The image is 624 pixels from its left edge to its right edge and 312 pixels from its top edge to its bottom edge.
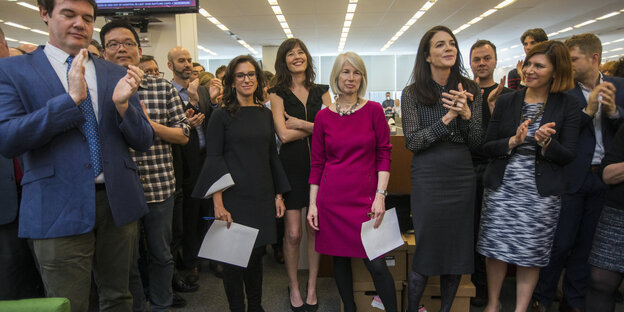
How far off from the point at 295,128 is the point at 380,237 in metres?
0.85

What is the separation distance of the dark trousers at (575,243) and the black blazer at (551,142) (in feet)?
1.33

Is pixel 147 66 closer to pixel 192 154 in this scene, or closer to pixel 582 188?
pixel 192 154

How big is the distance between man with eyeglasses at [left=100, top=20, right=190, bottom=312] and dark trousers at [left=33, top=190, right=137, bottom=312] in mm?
453

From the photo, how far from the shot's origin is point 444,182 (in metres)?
1.90

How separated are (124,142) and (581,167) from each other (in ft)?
8.22

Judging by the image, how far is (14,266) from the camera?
1.73 m

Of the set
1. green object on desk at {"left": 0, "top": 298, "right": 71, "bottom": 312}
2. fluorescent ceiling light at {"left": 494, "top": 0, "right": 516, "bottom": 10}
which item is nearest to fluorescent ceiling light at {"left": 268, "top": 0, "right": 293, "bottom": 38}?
fluorescent ceiling light at {"left": 494, "top": 0, "right": 516, "bottom": 10}

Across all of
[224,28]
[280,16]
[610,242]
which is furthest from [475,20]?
[610,242]

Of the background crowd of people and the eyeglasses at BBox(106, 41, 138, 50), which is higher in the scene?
the eyeglasses at BBox(106, 41, 138, 50)

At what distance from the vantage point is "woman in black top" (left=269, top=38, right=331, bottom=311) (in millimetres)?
2311

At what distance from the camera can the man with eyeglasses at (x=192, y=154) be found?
2.81m

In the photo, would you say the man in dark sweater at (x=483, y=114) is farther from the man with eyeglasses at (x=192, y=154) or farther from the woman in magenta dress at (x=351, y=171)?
the man with eyeglasses at (x=192, y=154)

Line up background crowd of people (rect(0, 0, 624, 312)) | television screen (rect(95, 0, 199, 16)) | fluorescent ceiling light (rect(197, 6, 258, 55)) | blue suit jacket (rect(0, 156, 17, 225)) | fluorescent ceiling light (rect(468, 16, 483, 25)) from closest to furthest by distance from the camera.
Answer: background crowd of people (rect(0, 0, 624, 312)), blue suit jacket (rect(0, 156, 17, 225)), television screen (rect(95, 0, 199, 16)), fluorescent ceiling light (rect(197, 6, 258, 55)), fluorescent ceiling light (rect(468, 16, 483, 25))

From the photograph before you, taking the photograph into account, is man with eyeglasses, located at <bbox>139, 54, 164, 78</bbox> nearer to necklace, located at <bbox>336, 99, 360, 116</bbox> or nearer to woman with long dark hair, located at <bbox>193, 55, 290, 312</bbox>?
woman with long dark hair, located at <bbox>193, 55, 290, 312</bbox>
